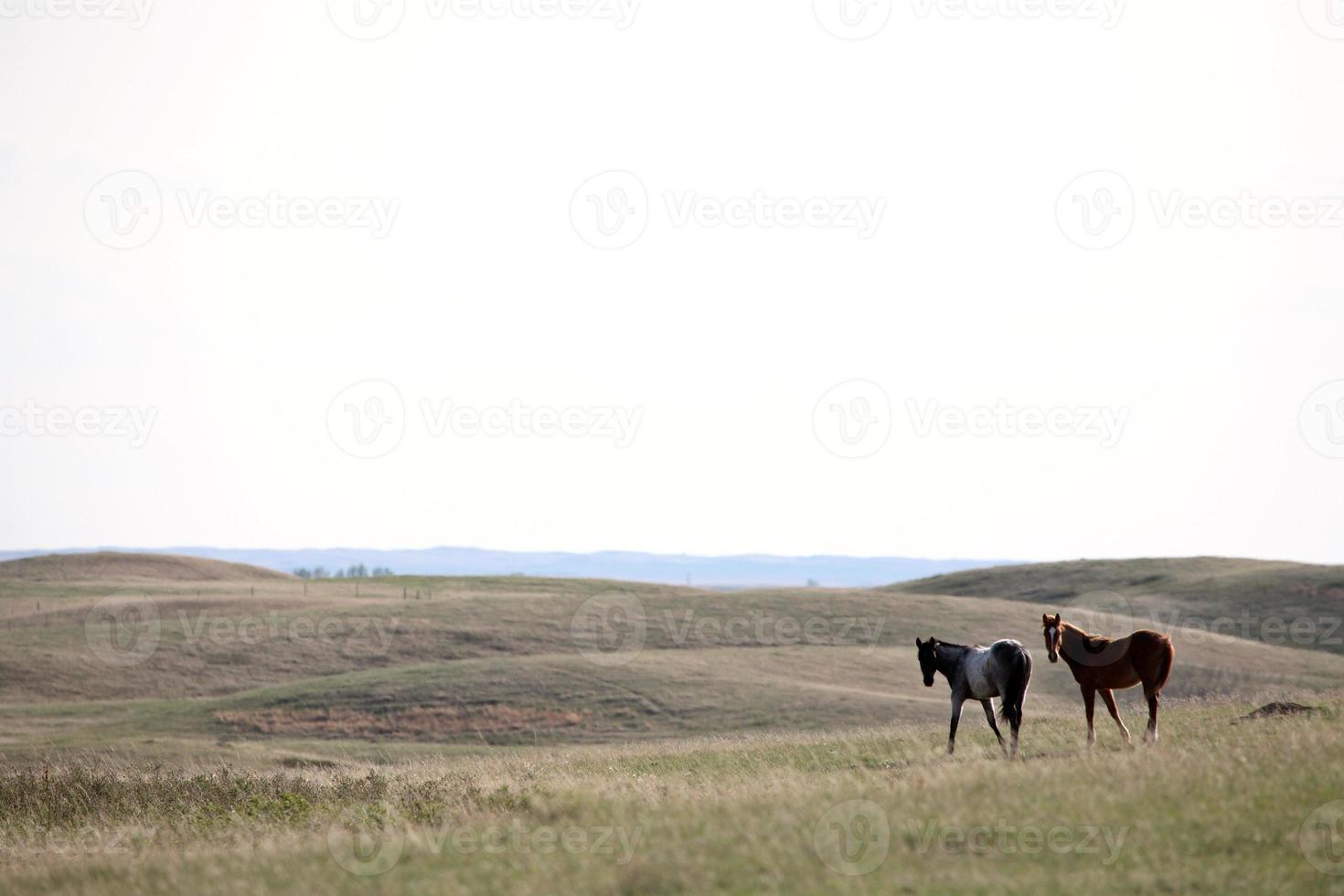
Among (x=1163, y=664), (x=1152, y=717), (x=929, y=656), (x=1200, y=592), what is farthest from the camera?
(x=1200, y=592)

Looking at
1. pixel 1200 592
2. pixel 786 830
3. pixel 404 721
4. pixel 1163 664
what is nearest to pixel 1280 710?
pixel 1163 664

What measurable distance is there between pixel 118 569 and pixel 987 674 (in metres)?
98.5

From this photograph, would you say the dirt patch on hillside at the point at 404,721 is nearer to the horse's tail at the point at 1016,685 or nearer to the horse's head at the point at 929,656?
the horse's head at the point at 929,656

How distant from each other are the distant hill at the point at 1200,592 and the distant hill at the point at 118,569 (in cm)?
6383

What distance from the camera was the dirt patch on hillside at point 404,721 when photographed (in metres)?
43.0

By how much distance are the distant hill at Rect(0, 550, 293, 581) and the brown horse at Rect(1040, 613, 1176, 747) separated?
289 feet

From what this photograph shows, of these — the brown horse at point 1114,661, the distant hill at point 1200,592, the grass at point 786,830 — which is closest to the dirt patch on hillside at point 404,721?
the grass at point 786,830

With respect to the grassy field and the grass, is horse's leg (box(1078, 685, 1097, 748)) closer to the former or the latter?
the grass

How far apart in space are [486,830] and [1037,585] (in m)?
72.7

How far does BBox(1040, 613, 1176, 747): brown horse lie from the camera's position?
1858 cm

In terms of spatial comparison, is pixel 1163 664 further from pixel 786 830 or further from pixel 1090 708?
pixel 786 830

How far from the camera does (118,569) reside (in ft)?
339

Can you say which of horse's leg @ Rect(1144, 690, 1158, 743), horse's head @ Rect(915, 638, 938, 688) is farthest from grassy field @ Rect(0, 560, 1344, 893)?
horse's head @ Rect(915, 638, 938, 688)

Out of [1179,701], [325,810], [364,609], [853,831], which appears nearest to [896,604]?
[364,609]
